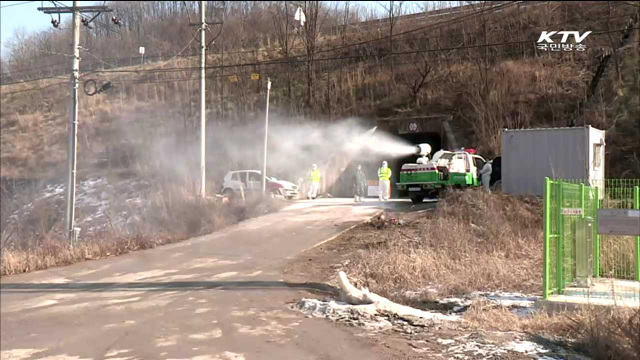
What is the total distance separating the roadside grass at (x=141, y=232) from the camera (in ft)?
43.5

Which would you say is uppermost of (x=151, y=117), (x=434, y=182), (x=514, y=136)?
(x=151, y=117)

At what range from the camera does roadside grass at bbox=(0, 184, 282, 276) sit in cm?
1326

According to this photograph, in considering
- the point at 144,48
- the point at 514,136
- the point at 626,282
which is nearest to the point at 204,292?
the point at 626,282

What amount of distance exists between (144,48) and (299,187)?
1159 cm

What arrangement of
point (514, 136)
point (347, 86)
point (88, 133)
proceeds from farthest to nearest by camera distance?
1. point (88, 133)
2. point (347, 86)
3. point (514, 136)

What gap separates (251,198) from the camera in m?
23.5

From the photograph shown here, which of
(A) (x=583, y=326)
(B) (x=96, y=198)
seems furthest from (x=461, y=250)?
(B) (x=96, y=198)

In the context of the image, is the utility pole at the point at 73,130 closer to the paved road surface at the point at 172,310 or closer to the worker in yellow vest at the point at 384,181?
the paved road surface at the point at 172,310

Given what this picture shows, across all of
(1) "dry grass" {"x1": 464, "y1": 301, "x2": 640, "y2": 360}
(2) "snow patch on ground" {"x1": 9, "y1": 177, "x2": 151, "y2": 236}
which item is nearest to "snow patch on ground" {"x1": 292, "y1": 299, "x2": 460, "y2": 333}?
(1) "dry grass" {"x1": 464, "y1": 301, "x2": 640, "y2": 360}

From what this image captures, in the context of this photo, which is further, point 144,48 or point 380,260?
point 144,48

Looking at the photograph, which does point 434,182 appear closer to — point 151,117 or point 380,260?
point 380,260

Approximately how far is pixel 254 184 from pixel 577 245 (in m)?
21.7

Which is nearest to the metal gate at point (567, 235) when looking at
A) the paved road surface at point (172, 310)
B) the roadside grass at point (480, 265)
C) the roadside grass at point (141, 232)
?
the roadside grass at point (480, 265)

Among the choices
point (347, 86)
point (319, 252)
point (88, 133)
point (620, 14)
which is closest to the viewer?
point (319, 252)
